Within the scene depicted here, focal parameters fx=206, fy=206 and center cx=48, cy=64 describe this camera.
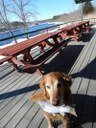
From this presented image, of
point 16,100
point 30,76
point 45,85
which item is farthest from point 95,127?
point 30,76

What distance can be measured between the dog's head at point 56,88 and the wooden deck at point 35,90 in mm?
600

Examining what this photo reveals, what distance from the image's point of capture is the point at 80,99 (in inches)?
133

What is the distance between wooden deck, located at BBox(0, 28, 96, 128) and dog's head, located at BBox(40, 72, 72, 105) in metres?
0.60

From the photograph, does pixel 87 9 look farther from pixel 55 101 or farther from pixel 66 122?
pixel 55 101

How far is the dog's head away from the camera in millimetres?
2246

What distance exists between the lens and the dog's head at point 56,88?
2246mm

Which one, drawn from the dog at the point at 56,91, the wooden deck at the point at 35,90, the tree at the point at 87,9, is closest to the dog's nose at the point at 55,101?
the dog at the point at 56,91

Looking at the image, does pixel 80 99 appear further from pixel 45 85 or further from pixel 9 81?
pixel 9 81

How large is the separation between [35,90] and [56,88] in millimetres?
1850

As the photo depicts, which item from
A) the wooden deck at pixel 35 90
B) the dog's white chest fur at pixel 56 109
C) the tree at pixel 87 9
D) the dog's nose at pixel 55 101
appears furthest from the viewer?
the tree at pixel 87 9

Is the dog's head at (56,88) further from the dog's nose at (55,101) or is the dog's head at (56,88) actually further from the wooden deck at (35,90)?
the wooden deck at (35,90)

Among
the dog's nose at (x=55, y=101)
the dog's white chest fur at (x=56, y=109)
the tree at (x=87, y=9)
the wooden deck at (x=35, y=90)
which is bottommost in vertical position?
the tree at (x=87, y=9)

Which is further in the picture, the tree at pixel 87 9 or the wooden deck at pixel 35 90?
the tree at pixel 87 9

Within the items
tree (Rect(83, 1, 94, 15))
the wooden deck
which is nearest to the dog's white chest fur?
the wooden deck
